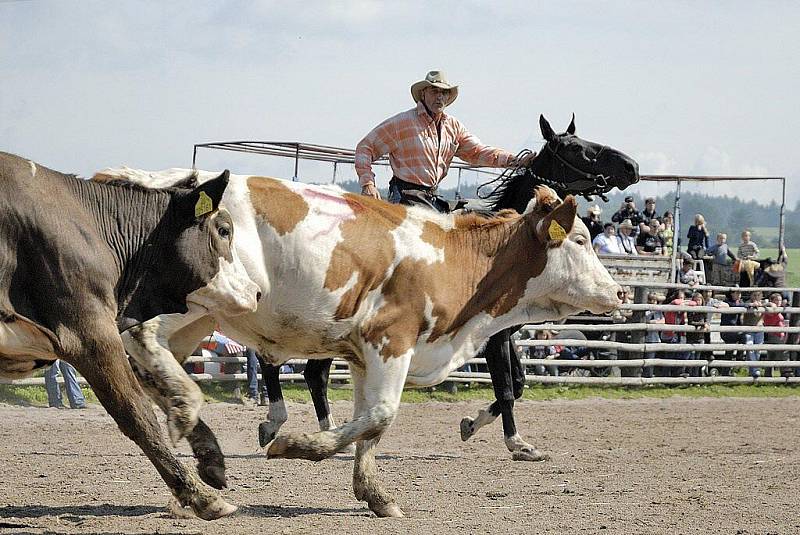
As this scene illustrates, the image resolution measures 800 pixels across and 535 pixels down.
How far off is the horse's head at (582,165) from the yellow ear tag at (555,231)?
196 centimetres

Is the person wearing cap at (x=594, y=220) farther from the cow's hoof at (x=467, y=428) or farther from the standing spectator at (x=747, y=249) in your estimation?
the cow's hoof at (x=467, y=428)

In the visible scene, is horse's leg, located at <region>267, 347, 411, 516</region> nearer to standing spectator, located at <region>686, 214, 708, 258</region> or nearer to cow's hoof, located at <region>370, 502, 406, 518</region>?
cow's hoof, located at <region>370, 502, 406, 518</region>

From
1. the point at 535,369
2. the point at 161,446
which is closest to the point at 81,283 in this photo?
the point at 161,446

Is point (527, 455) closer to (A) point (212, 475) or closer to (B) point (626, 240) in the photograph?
(A) point (212, 475)

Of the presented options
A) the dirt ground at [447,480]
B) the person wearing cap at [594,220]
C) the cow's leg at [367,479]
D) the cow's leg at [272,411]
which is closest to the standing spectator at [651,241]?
the person wearing cap at [594,220]

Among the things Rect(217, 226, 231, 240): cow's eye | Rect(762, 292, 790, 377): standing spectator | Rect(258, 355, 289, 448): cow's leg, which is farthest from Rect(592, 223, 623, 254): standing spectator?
Rect(217, 226, 231, 240): cow's eye

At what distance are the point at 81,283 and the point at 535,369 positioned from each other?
10876 mm

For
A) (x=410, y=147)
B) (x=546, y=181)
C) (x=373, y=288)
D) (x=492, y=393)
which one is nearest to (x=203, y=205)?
(x=373, y=288)

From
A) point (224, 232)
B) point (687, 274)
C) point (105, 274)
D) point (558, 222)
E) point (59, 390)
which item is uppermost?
point (558, 222)

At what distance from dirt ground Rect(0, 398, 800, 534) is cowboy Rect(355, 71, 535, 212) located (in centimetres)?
207

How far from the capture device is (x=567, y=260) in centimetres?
703

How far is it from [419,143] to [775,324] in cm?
1127

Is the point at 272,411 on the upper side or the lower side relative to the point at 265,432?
upper

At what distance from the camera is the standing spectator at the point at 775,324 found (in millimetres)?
17500
